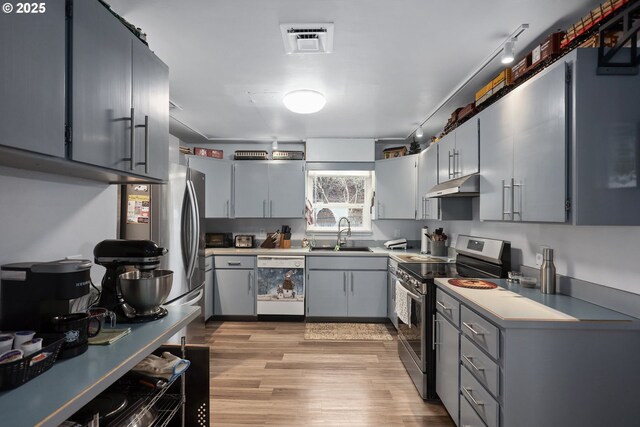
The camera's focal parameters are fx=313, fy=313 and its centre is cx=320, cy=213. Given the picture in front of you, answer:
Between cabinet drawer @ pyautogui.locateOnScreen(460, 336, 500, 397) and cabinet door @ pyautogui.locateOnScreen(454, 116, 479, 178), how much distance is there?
131 centimetres

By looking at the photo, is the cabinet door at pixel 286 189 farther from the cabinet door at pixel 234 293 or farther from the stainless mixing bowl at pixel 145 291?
the stainless mixing bowl at pixel 145 291

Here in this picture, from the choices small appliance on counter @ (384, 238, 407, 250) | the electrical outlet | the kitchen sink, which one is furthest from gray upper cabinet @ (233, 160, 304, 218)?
the electrical outlet

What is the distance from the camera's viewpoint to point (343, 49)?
209 centimetres

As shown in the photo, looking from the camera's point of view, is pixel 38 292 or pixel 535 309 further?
pixel 535 309

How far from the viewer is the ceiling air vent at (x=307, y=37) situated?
185cm

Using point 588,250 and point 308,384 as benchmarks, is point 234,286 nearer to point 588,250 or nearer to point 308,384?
point 308,384

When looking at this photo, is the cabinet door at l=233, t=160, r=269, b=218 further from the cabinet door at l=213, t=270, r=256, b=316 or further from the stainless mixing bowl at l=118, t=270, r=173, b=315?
the stainless mixing bowl at l=118, t=270, r=173, b=315

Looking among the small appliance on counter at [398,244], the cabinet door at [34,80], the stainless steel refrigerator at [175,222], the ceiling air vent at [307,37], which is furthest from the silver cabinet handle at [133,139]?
the small appliance on counter at [398,244]

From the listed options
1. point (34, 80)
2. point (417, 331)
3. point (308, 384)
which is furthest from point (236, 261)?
point (34, 80)

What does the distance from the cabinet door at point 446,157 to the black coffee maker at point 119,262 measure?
8.27 feet

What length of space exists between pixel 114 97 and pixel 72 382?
Result: 1.05 meters

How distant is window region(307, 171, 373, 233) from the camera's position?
4.83 metres

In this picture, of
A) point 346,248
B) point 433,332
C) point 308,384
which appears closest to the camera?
point 433,332

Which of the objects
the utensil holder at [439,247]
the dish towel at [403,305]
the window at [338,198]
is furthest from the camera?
the window at [338,198]
